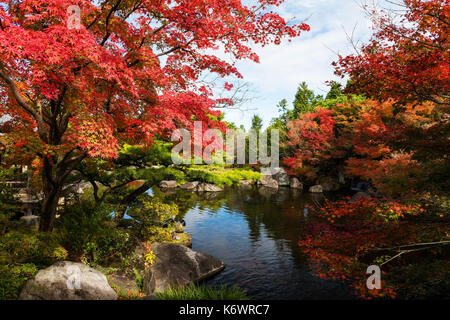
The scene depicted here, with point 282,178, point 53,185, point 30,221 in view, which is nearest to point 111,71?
point 53,185

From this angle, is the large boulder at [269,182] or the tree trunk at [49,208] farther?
the large boulder at [269,182]

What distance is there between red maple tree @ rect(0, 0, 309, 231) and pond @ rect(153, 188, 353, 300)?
4974mm

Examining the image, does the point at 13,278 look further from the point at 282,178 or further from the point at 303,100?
the point at 303,100

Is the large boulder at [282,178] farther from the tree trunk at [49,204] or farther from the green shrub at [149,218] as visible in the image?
the tree trunk at [49,204]

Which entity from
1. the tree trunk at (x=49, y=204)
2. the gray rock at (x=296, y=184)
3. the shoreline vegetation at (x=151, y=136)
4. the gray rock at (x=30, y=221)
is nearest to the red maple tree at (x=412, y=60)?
the shoreline vegetation at (x=151, y=136)

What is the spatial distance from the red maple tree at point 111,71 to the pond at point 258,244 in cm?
497

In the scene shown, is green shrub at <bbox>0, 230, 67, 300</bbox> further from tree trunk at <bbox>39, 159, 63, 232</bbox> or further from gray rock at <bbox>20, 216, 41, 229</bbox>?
gray rock at <bbox>20, 216, 41, 229</bbox>

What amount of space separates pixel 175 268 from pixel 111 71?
220 inches

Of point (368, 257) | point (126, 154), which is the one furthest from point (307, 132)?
point (126, 154)

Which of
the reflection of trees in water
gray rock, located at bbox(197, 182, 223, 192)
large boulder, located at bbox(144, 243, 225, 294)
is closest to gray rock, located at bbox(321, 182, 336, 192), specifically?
the reflection of trees in water

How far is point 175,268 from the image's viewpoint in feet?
25.4

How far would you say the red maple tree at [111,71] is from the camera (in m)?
5.36

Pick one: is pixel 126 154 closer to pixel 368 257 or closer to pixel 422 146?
pixel 422 146

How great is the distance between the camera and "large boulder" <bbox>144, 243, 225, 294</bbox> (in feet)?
23.5
